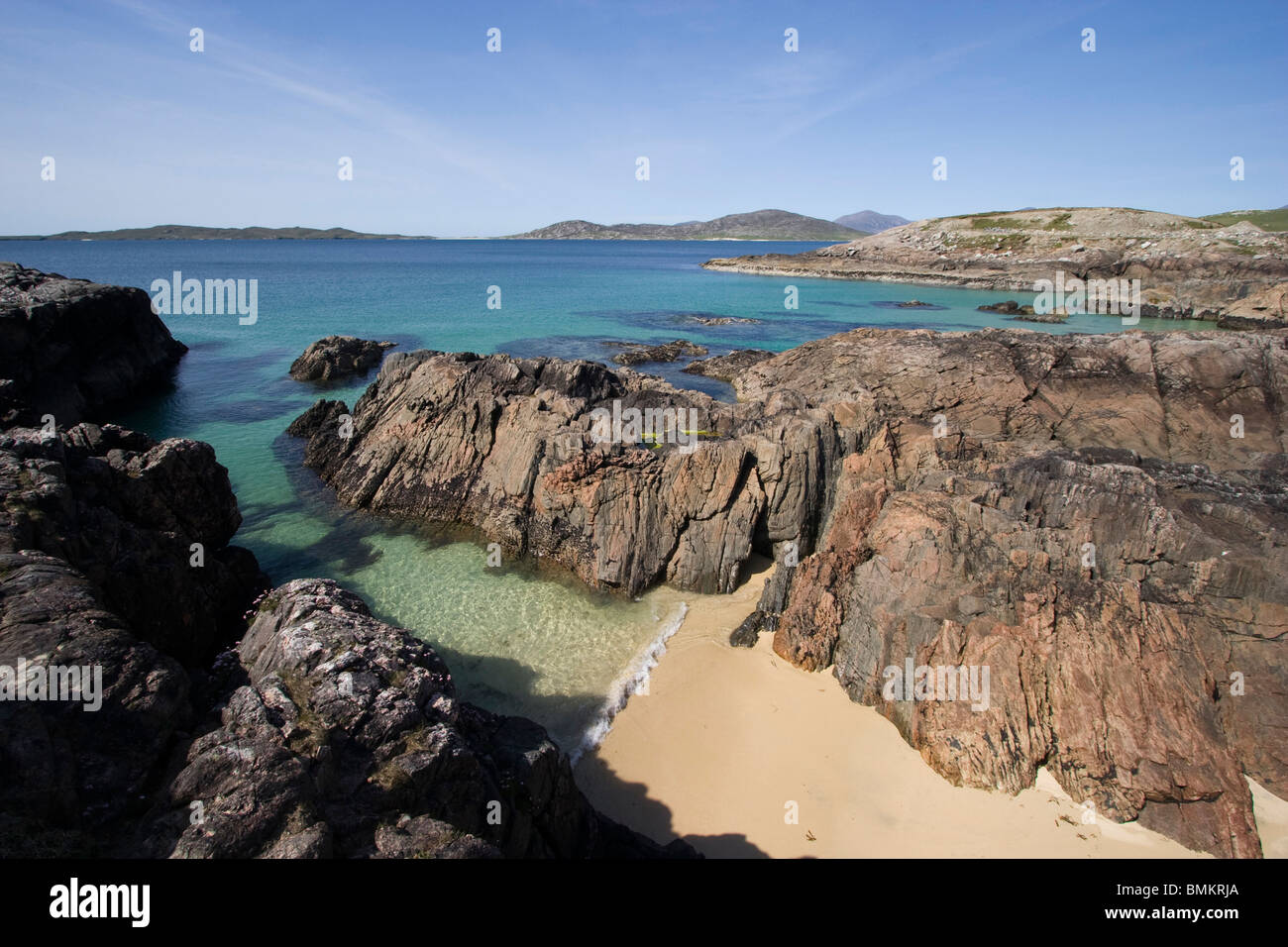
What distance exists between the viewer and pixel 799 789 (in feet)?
40.0

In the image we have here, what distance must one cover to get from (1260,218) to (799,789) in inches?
6570

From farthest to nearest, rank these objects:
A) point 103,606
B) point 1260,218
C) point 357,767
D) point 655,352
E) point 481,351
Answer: point 1260,218, point 481,351, point 655,352, point 103,606, point 357,767

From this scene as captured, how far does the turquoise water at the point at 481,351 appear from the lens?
16.2 meters

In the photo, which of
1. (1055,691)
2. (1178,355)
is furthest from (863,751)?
(1178,355)

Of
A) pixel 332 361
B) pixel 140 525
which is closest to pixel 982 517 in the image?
pixel 140 525

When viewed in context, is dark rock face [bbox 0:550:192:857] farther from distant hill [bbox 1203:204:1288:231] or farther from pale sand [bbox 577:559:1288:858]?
distant hill [bbox 1203:204:1288:231]

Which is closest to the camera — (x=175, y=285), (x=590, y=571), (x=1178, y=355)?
(x=590, y=571)

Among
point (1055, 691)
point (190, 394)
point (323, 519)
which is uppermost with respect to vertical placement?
point (190, 394)

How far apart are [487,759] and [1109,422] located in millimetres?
27778

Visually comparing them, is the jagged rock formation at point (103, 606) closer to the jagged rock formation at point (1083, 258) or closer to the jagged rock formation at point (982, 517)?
the jagged rock formation at point (982, 517)

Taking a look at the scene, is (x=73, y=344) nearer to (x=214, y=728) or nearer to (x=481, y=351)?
(x=481, y=351)

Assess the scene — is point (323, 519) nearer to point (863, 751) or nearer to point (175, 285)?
point (863, 751)

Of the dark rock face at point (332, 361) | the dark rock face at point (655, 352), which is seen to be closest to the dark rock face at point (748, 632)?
the dark rock face at point (655, 352)

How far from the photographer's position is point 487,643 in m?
16.7
